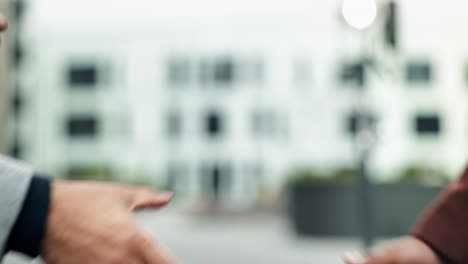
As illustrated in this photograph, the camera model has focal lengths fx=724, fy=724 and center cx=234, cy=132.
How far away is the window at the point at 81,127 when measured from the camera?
42.3 metres

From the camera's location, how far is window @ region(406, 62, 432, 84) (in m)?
37.1

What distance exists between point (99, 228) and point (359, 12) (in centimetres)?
653

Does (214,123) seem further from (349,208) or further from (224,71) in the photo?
(349,208)

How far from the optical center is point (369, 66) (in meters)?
7.79

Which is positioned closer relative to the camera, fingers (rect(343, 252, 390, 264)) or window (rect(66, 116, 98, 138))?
fingers (rect(343, 252, 390, 264))

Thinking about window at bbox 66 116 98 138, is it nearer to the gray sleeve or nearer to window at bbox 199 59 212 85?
window at bbox 199 59 212 85

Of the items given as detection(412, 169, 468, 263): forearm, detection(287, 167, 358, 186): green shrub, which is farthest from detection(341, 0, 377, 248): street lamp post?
detection(287, 167, 358, 186): green shrub

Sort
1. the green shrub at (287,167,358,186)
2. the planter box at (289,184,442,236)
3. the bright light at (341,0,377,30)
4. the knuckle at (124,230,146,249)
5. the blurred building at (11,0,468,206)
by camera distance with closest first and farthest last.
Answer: the knuckle at (124,230,146,249), the bright light at (341,0,377,30), the planter box at (289,184,442,236), the green shrub at (287,167,358,186), the blurred building at (11,0,468,206)

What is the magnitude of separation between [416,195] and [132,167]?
27.3m

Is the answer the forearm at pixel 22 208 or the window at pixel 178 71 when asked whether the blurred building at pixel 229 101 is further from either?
the forearm at pixel 22 208

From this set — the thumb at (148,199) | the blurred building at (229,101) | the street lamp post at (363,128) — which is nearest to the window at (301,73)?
the blurred building at (229,101)

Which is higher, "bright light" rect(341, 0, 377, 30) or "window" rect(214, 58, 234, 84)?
"bright light" rect(341, 0, 377, 30)

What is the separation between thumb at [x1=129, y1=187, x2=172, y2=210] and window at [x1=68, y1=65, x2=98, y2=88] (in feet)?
135

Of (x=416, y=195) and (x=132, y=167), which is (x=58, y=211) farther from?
(x=132, y=167)
